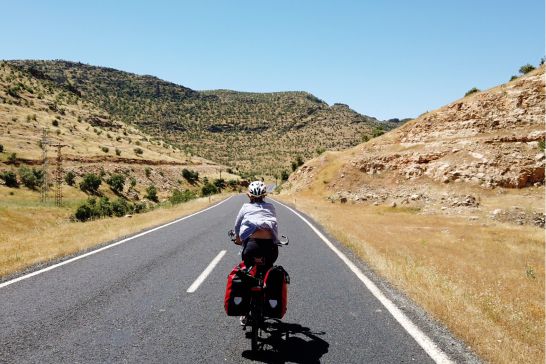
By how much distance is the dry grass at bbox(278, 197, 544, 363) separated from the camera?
17.7 ft

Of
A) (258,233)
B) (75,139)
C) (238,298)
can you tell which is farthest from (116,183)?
(238,298)

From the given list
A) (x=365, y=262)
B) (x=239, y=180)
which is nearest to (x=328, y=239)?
(x=365, y=262)

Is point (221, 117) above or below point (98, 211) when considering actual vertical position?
above

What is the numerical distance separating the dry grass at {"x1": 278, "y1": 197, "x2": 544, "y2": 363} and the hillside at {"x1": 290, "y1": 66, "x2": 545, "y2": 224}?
26.5ft

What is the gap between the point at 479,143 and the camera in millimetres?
36094

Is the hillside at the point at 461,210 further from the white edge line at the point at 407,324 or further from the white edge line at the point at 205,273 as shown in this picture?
the white edge line at the point at 205,273

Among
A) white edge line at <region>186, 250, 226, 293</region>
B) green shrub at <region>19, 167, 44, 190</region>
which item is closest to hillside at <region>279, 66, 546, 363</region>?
white edge line at <region>186, 250, 226, 293</region>

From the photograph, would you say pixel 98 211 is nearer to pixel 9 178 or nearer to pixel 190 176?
pixel 9 178

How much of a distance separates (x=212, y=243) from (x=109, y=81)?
5730 inches

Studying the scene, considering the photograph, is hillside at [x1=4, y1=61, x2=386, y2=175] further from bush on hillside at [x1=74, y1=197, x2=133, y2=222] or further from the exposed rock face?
bush on hillside at [x1=74, y1=197, x2=133, y2=222]

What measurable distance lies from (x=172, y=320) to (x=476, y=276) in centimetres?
915

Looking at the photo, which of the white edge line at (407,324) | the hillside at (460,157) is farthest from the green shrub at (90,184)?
the white edge line at (407,324)

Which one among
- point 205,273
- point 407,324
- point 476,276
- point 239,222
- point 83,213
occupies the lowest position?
point 83,213

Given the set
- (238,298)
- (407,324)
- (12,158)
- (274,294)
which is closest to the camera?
(238,298)
